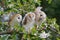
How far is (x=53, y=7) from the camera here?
4.94 m

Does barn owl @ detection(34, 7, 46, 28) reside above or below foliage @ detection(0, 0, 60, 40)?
above

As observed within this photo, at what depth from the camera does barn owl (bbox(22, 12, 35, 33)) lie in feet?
4.36

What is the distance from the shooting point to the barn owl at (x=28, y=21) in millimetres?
1329

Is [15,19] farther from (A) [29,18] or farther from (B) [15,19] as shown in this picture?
(A) [29,18]

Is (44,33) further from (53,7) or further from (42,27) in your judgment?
(53,7)

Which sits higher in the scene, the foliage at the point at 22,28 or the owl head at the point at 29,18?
the owl head at the point at 29,18

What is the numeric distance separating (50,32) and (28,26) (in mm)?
162

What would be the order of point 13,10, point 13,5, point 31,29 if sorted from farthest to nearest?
point 13,5, point 13,10, point 31,29

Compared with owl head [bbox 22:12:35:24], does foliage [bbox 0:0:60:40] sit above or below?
below

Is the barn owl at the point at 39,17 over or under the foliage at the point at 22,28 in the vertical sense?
over

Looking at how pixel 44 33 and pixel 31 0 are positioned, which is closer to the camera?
pixel 44 33

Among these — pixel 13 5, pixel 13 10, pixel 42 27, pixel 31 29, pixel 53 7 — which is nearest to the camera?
pixel 31 29

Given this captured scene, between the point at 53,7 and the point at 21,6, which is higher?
the point at 21,6

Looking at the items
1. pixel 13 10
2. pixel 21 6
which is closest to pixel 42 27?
pixel 13 10
